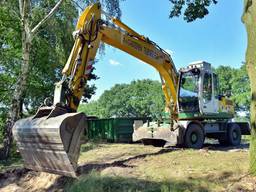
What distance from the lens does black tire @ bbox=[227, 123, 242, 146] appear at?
14531 mm

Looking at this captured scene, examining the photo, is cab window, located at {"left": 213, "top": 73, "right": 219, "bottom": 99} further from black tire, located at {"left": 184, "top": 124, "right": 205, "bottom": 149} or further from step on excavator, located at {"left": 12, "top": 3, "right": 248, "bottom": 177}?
black tire, located at {"left": 184, "top": 124, "right": 205, "bottom": 149}

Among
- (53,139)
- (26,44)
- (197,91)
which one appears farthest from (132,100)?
(53,139)

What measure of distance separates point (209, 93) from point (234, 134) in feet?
8.77

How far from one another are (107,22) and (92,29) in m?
0.77

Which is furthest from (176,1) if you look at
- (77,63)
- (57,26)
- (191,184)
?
(57,26)

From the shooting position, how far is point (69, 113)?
728 centimetres

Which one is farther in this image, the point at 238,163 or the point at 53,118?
the point at 238,163

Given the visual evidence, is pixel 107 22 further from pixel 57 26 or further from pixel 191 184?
pixel 57 26

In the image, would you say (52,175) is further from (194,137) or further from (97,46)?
(194,137)

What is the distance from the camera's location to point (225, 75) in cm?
5441

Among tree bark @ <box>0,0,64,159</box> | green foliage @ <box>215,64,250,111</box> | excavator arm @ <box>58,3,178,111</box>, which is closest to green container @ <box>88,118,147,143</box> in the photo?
excavator arm @ <box>58,3,178,111</box>

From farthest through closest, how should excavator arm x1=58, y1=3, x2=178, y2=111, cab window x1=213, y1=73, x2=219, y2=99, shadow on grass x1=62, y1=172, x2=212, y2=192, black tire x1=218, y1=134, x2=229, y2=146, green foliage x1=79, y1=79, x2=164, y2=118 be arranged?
green foliage x1=79, y1=79, x2=164, y2=118, black tire x1=218, y1=134, x2=229, y2=146, cab window x1=213, y1=73, x2=219, y2=99, excavator arm x1=58, y1=3, x2=178, y2=111, shadow on grass x1=62, y1=172, x2=212, y2=192

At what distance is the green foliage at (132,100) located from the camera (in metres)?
69.4

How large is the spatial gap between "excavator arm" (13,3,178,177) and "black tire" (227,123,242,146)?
18.2 ft
